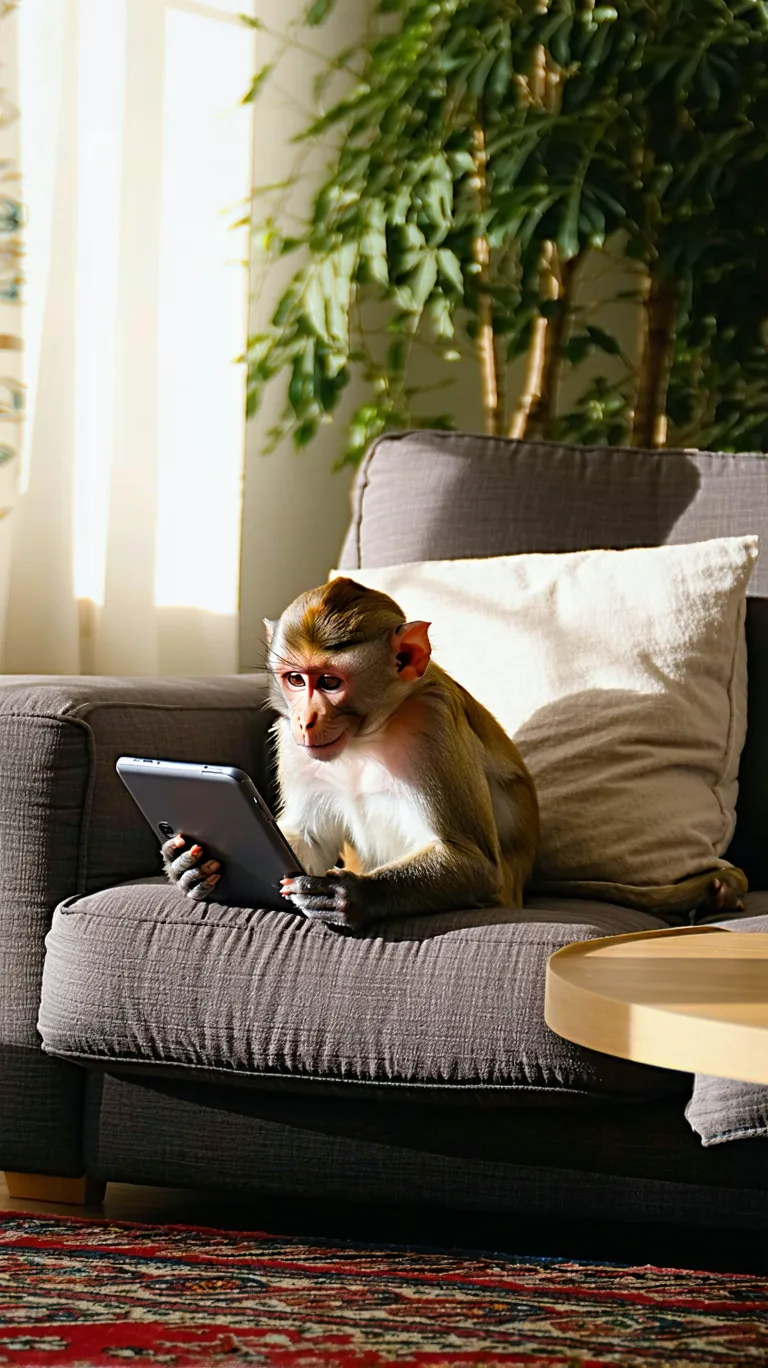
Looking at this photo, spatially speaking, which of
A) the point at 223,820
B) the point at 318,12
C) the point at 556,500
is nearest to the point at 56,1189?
the point at 223,820

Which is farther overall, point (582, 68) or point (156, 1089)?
point (582, 68)

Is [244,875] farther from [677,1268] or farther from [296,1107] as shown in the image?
[677,1268]

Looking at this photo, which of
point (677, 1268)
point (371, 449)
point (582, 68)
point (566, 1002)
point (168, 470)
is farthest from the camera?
point (168, 470)

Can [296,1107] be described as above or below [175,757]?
below

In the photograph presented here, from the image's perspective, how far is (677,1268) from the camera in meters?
1.66

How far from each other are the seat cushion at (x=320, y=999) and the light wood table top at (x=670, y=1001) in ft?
0.83

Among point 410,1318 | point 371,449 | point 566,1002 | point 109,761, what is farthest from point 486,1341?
point 371,449

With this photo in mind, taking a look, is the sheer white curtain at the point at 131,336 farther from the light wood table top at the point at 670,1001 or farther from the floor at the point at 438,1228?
the light wood table top at the point at 670,1001

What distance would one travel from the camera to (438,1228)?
184 centimetres

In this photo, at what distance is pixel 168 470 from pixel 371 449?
3.08 feet

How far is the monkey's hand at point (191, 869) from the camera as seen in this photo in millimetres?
1720

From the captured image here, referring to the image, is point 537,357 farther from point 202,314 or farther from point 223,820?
point 223,820

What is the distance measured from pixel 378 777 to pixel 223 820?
0.19 metres

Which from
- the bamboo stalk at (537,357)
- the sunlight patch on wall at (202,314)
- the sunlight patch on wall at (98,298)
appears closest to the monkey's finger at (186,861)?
the sunlight patch on wall at (98,298)
